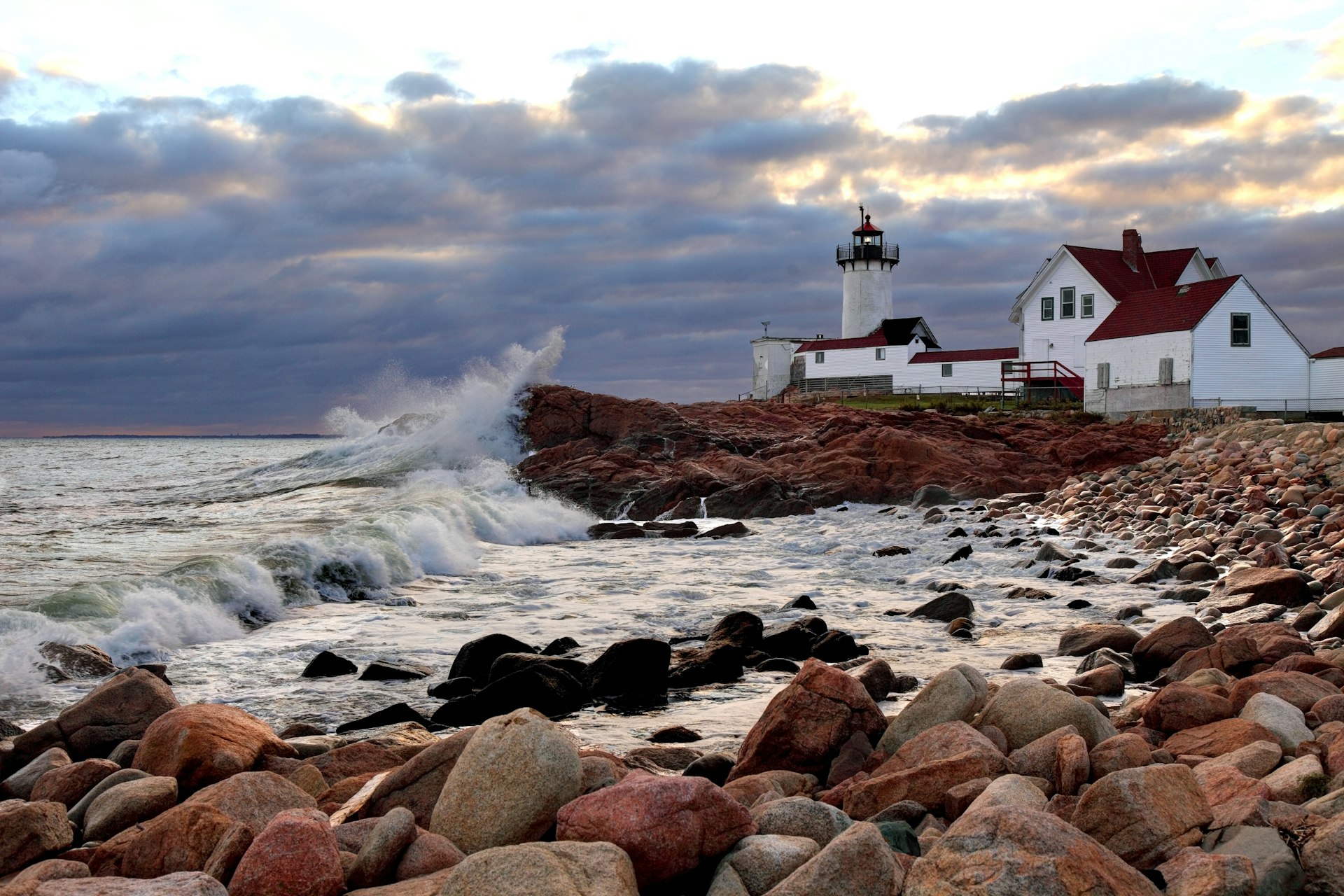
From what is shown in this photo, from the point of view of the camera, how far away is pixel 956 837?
299cm

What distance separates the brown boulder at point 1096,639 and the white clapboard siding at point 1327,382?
29.1 meters

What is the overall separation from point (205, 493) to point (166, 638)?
21.4 metres

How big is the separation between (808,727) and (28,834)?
3.32m

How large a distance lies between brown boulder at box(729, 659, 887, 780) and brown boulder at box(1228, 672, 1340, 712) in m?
1.79

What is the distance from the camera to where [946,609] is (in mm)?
9688

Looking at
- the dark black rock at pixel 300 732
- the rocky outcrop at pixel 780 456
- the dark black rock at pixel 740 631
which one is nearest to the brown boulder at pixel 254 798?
the dark black rock at pixel 300 732

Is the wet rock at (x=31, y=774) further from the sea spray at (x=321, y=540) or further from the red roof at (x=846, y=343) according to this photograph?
the red roof at (x=846, y=343)

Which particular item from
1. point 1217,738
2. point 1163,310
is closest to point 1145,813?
point 1217,738

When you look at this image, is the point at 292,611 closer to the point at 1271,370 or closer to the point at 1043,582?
the point at 1043,582

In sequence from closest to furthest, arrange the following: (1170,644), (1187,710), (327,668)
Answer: (1187,710), (1170,644), (327,668)

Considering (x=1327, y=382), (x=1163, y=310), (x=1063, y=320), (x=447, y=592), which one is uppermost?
(x=1063, y=320)

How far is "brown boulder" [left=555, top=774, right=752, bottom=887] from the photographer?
340cm

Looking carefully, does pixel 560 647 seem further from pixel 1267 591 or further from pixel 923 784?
pixel 1267 591

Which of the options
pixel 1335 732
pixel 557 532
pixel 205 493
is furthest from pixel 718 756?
pixel 205 493
